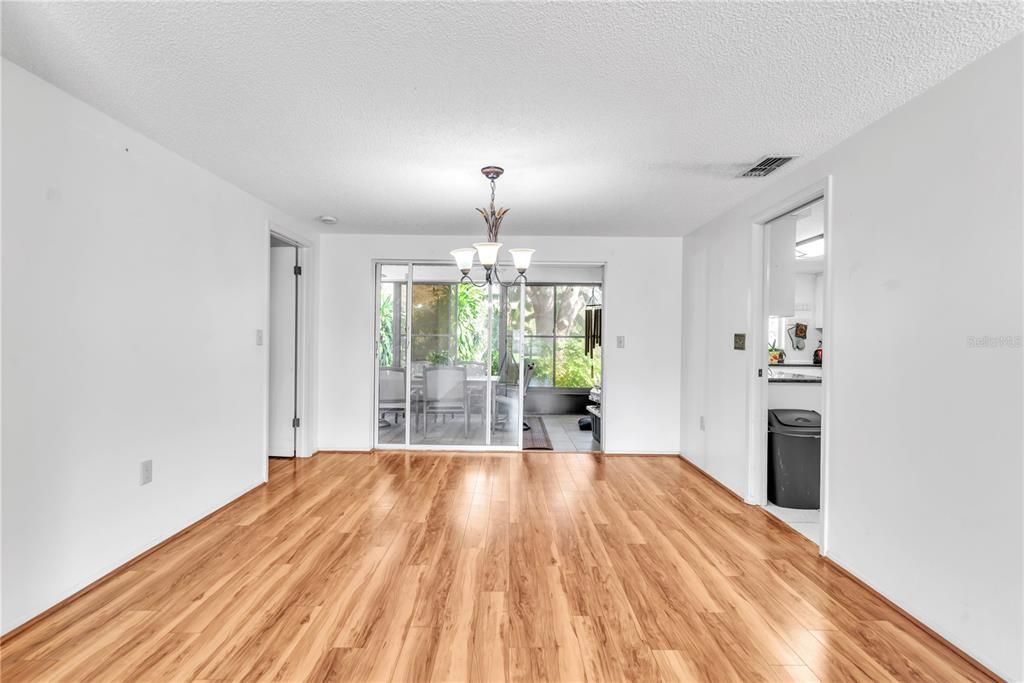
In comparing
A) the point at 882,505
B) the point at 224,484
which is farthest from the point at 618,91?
the point at 224,484

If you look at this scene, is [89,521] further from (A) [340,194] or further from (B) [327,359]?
(B) [327,359]

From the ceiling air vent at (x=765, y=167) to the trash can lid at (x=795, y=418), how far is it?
5.64 feet

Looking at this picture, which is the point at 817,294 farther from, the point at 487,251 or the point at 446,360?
the point at 487,251

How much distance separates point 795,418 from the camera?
138 inches

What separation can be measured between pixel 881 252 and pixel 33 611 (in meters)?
4.10

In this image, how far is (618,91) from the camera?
2.06 meters

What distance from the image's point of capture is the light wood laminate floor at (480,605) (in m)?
1.74

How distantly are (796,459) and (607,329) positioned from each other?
7.06 ft

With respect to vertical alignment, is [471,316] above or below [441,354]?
above

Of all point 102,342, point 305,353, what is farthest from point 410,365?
point 102,342

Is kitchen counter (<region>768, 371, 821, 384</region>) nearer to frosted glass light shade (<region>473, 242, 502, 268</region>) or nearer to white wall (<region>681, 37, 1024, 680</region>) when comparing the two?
white wall (<region>681, 37, 1024, 680</region>)

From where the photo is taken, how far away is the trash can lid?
348 centimetres

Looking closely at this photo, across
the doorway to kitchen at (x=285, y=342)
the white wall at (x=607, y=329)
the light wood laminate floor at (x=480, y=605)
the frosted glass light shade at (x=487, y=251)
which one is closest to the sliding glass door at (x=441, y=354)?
the white wall at (x=607, y=329)

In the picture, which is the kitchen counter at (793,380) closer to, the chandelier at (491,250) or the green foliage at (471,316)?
the chandelier at (491,250)
